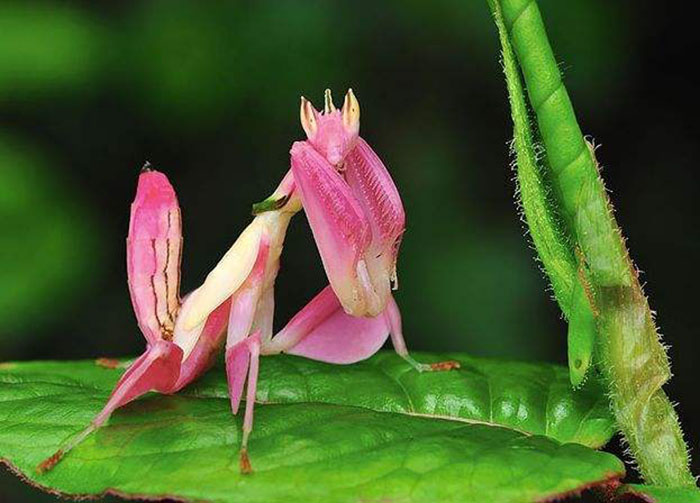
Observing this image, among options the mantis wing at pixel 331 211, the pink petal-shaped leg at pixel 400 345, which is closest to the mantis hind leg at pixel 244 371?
the mantis wing at pixel 331 211

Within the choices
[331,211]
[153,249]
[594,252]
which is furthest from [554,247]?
[153,249]

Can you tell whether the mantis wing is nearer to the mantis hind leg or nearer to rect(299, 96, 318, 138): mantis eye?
rect(299, 96, 318, 138): mantis eye

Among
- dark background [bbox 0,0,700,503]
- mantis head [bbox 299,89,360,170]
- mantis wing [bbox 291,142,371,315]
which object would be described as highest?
mantis head [bbox 299,89,360,170]

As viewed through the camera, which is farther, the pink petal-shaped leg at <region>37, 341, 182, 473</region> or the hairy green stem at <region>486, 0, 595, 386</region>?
the pink petal-shaped leg at <region>37, 341, 182, 473</region>

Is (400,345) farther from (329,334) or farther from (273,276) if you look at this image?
(273,276)

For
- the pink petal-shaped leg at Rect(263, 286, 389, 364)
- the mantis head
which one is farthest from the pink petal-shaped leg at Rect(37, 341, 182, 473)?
the mantis head

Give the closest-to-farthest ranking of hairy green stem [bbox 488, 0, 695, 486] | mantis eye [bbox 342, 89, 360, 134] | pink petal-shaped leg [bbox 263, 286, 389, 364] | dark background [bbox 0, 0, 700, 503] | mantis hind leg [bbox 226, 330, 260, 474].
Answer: hairy green stem [bbox 488, 0, 695, 486]
mantis hind leg [bbox 226, 330, 260, 474]
mantis eye [bbox 342, 89, 360, 134]
pink petal-shaped leg [bbox 263, 286, 389, 364]
dark background [bbox 0, 0, 700, 503]
